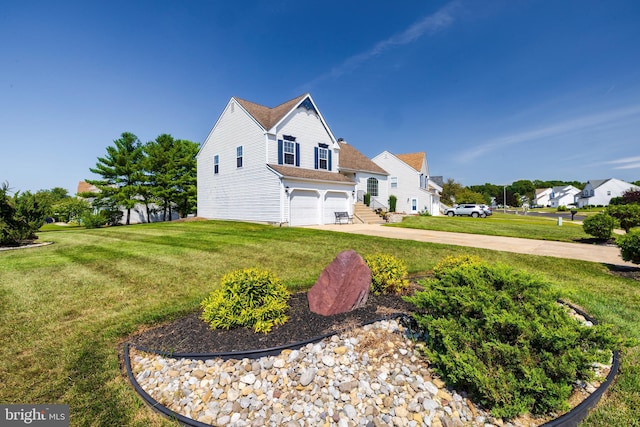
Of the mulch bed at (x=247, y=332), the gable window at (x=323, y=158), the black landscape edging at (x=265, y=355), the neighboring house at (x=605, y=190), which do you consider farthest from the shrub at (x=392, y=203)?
the neighboring house at (x=605, y=190)

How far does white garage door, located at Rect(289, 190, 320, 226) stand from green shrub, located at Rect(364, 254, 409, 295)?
41.0 feet

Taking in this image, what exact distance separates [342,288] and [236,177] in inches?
677

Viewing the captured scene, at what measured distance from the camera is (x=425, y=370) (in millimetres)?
2877

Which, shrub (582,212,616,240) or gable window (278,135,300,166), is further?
gable window (278,135,300,166)

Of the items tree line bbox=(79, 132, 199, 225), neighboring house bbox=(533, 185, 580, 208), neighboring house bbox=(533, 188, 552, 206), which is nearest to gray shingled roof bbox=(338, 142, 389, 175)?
tree line bbox=(79, 132, 199, 225)

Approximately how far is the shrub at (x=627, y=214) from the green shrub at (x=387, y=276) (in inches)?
516

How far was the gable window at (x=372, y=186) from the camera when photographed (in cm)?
2659

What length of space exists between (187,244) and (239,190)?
9.65 metres

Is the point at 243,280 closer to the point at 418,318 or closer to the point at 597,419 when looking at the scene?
the point at 418,318

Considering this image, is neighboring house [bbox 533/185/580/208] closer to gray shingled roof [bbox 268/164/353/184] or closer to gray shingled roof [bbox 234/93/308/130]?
gray shingled roof [bbox 268/164/353/184]

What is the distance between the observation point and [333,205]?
64.2 ft

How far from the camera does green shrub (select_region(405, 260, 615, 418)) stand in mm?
2299

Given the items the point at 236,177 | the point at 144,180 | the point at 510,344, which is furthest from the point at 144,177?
the point at 510,344

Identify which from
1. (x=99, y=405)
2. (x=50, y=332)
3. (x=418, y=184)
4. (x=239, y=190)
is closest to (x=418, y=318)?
(x=99, y=405)
